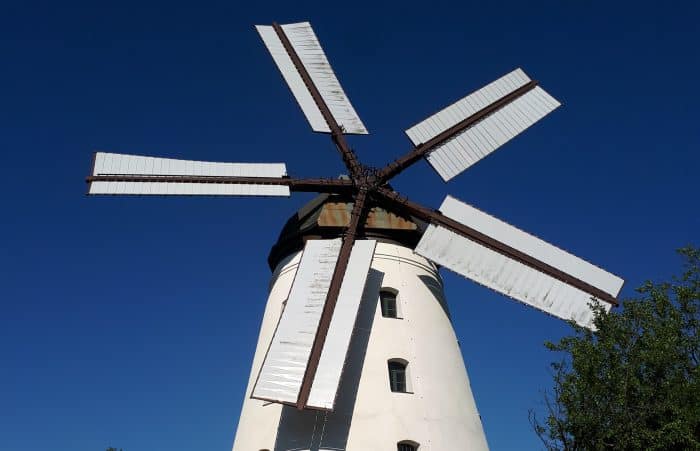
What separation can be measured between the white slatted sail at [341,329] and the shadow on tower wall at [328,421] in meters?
0.57

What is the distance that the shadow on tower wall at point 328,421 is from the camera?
11773mm

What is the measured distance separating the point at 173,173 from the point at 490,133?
7.73 m

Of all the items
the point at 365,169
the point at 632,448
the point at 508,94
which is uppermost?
the point at 508,94

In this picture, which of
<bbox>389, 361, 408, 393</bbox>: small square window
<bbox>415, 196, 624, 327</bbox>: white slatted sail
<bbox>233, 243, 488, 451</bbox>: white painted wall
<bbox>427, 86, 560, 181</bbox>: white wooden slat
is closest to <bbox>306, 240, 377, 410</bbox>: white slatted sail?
<bbox>233, 243, 488, 451</bbox>: white painted wall

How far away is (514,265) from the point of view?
1409 centimetres

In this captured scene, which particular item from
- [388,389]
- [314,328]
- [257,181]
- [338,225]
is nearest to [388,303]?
[338,225]

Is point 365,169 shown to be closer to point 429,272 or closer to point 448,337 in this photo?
point 429,272

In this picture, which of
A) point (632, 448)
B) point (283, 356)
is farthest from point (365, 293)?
point (632, 448)

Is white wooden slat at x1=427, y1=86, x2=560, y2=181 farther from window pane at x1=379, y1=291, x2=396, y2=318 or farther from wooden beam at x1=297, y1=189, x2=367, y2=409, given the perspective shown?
window pane at x1=379, y1=291, x2=396, y2=318

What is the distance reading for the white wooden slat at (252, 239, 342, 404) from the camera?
11.8 m

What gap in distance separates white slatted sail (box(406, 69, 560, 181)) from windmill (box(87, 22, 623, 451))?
3 cm

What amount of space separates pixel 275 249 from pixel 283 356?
4281 mm

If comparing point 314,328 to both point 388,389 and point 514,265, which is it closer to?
point 388,389

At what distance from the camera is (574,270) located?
14055mm
